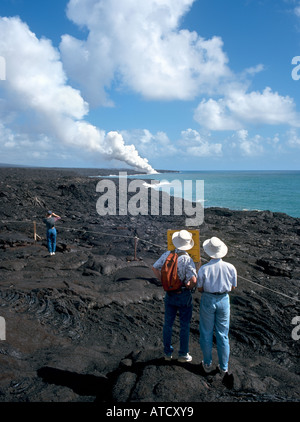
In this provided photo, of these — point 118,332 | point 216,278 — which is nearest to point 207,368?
point 216,278

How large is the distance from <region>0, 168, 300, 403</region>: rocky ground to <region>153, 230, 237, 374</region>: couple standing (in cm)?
29

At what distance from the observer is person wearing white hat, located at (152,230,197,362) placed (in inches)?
171

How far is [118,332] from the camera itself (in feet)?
21.3

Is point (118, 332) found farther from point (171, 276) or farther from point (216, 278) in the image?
point (216, 278)

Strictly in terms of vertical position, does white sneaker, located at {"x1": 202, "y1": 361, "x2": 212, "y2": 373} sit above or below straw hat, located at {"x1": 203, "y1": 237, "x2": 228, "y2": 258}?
below

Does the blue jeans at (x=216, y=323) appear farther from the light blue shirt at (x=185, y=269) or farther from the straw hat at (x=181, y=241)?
the straw hat at (x=181, y=241)

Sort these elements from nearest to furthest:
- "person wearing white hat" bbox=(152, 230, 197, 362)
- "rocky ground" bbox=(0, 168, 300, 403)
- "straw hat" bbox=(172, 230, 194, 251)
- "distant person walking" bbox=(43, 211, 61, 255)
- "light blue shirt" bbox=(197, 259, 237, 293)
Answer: "rocky ground" bbox=(0, 168, 300, 403) < "light blue shirt" bbox=(197, 259, 237, 293) < "person wearing white hat" bbox=(152, 230, 197, 362) < "straw hat" bbox=(172, 230, 194, 251) < "distant person walking" bbox=(43, 211, 61, 255)

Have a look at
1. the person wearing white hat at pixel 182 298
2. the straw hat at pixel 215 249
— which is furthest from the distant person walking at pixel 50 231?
the straw hat at pixel 215 249

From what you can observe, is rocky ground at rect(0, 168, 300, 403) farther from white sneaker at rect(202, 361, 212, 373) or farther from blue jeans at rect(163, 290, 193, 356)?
blue jeans at rect(163, 290, 193, 356)

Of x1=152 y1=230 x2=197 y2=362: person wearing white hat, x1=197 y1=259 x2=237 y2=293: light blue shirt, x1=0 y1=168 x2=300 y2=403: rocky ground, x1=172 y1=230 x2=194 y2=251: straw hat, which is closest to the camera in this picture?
x1=0 y1=168 x2=300 y2=403: rocky ground

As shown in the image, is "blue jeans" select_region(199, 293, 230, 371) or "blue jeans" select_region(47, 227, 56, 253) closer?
"blue jeans" select_region(199, 293, 230, 371)

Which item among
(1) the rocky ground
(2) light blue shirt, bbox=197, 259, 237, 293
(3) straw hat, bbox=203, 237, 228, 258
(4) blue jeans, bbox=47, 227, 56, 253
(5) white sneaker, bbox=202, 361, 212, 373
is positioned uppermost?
(3) straw hat, bbox=203, 237, 228, 258

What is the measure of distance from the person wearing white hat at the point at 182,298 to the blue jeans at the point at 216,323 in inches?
8.8

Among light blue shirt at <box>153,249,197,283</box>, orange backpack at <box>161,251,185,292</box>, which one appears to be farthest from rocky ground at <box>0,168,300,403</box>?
light blue shirt at <box>153,249,197,283</box>
